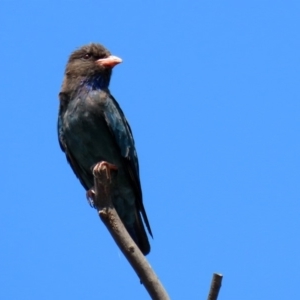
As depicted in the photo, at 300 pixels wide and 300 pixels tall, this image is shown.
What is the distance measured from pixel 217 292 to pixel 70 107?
399 cm

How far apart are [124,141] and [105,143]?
0.19 m

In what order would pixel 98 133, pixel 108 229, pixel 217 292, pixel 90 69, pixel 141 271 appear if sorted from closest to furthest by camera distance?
pixel 217 292, pixel 141 271, pixel 108 229, pixel 98 133, pixel 90 69

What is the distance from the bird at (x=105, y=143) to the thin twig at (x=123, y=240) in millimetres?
2087

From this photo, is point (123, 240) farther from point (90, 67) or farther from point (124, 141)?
point (90, 67)

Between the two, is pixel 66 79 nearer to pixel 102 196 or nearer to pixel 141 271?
pixel 102 196

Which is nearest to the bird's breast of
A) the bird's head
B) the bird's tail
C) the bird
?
the bird

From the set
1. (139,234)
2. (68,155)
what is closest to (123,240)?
(139,234)

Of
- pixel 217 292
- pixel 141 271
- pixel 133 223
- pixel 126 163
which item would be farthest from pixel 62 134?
pixel 217 292

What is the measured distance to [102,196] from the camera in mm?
4414

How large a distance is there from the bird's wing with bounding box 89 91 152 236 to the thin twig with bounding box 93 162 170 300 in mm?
2082

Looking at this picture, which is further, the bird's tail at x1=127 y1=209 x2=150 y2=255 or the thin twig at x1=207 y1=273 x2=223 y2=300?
the bird's tail at x1=127 y1=209 x2=150 y2=255

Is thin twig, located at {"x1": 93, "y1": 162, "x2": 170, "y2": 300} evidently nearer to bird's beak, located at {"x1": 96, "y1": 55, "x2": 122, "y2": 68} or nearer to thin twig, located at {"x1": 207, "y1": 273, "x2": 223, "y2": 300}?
thin twig, located at {"x1": 207, "y1": 273, "x2": 223, "y2": 300}

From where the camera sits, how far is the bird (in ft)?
22.5

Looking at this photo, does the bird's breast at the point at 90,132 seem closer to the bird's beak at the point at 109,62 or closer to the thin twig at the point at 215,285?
the bird's beak at the point at 109,62
